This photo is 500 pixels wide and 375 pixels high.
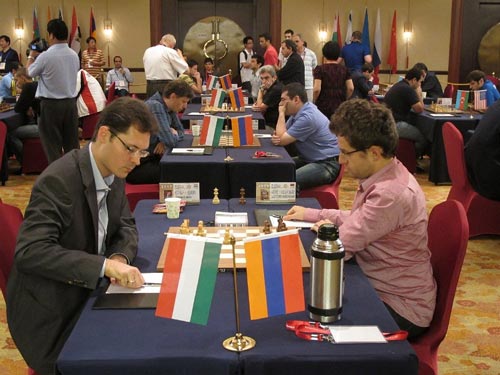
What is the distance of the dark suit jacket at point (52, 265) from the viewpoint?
72.9 inches

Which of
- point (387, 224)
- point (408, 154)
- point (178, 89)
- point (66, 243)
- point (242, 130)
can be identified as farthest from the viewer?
point (408, 154)

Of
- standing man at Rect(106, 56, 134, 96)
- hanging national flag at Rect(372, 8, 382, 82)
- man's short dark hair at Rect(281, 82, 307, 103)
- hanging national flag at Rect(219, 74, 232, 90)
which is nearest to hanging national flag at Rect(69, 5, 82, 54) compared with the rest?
standing man at Rect(106, 56, 134, 96)

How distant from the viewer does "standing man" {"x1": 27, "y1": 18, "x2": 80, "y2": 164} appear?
5746 mm

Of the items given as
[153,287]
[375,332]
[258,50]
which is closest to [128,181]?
[153,287]

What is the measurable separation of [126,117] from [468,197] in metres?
3.22

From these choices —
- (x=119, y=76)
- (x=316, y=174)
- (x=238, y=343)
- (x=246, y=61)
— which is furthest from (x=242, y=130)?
(x=119, y=76)

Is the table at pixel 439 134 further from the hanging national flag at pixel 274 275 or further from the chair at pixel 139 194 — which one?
the hanging national flag at pixel 274 275

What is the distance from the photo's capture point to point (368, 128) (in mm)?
2146

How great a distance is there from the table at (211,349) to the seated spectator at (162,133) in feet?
8.97

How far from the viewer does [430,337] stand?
6.99ft

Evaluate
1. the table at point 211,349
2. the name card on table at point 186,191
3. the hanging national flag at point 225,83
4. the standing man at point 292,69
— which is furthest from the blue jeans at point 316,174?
the hanging national flag at point 225,83

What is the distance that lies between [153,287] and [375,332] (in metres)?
0.67

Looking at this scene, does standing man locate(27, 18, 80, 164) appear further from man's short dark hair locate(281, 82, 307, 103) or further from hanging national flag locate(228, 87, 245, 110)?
man's short dark hair locate(281, 82, 307, 103)

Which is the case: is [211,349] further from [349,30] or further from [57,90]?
[349,30]
